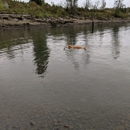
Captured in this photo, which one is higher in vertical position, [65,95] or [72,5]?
[72,5]

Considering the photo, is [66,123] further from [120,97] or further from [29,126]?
[120,97]

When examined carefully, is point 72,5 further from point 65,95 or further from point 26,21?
point 65,95

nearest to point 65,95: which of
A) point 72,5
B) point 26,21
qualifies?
point 26,21

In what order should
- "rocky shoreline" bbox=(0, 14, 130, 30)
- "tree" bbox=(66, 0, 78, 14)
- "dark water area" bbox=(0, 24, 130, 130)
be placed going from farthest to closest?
"tree" bbox=(66, 0, 78, 14), "rocky shoreline" bbox=(0, 14, 130, 30), "dark water area" bbox=(0, 24, 130, 130)

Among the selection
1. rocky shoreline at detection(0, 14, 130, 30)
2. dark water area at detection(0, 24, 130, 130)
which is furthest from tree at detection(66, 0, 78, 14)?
dark water area at detection(0, 24, 130, 130)

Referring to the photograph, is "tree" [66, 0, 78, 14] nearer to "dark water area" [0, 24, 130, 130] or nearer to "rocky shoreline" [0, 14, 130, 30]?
"rocky shoreline" [0, 14, 130, 30]

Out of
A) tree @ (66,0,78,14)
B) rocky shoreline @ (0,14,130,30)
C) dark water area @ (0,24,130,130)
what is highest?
tree @ (66,0,78,14)

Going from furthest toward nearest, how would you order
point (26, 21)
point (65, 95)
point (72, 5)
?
1. point (72, 5)
2. point (26, 21)
3. point (65, 95)

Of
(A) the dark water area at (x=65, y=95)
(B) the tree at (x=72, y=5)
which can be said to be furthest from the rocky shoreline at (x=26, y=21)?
(A) the dark water area at (x=65, y=95)

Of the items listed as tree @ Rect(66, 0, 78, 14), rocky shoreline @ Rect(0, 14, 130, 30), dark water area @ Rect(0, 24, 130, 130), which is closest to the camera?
dark water area @ Rect(0, 24, 130, 130)

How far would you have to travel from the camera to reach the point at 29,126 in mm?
6566

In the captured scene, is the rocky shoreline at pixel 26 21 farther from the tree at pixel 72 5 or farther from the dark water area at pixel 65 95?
the dark water area at pixel 65 95

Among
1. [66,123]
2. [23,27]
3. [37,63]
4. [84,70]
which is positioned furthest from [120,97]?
[23,27]

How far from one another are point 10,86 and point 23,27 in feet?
147
